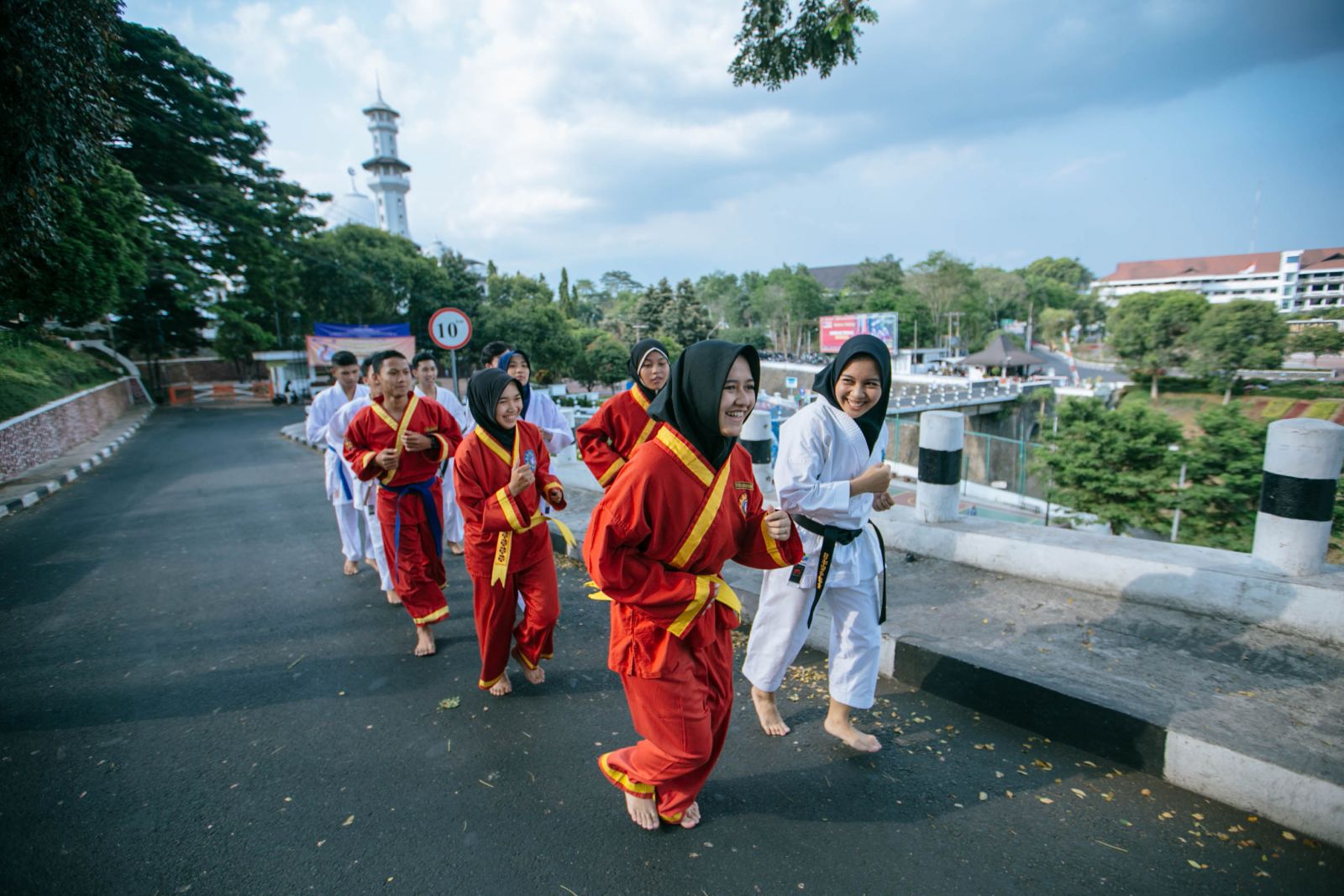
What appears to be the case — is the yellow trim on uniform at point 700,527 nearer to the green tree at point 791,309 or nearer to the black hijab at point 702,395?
the black hijab at point 702,395

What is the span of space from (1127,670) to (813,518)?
1.74m

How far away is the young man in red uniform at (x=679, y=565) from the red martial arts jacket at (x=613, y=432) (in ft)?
6.53

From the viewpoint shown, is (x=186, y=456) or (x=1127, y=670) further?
(x=186, y=456)

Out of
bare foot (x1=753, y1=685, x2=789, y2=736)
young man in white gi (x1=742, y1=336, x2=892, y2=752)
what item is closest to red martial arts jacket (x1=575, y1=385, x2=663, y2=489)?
young man in white gi (x1=742, y1=336, x2=892, y2=752)

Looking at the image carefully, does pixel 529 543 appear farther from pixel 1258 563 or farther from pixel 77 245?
pixel 77 245

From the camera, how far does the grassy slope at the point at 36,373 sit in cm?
1210

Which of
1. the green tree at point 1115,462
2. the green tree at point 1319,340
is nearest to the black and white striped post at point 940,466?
the green tree at point 1115,462

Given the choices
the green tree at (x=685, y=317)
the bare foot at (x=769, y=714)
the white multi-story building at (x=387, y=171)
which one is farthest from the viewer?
the white multi-story building at (x=387, y=171)

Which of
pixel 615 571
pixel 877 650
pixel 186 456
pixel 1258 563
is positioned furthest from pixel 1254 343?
pixel 186 456

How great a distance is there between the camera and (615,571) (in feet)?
7.45

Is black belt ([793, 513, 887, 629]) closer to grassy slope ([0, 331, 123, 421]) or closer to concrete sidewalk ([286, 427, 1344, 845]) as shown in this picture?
concrete sidewalk ([286, 427, 1344, 845])

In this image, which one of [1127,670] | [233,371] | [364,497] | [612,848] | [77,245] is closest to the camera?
[612,848]

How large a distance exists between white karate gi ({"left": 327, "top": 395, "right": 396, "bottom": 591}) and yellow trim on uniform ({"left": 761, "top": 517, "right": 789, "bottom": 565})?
3486mm

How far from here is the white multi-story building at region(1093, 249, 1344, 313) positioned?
28.3 feet
